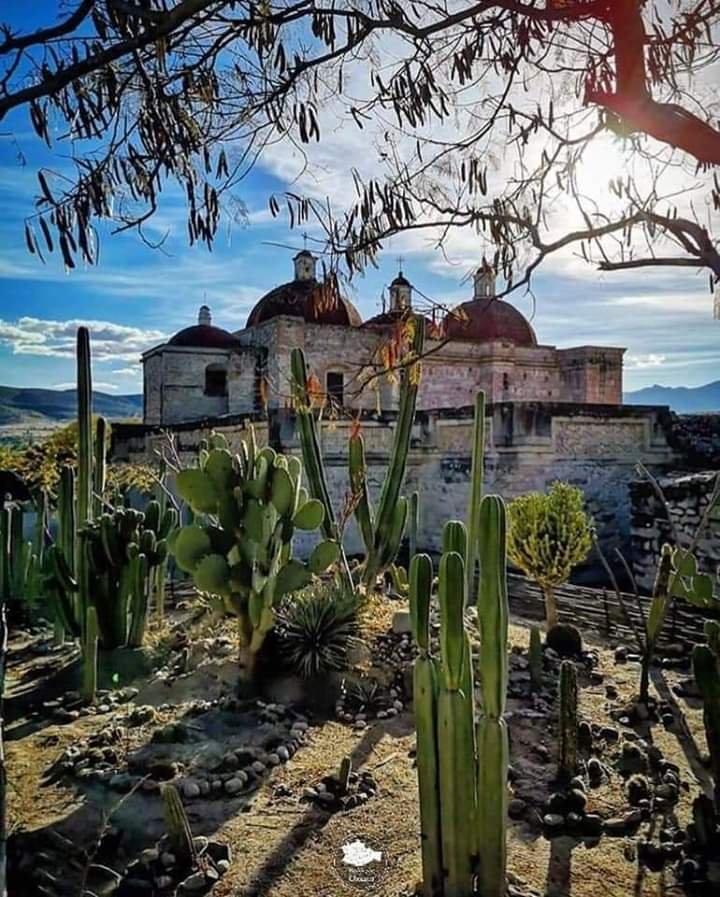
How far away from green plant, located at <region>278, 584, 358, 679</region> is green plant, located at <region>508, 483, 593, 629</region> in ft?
5.03

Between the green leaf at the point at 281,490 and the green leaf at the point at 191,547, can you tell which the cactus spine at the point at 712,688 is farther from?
the green leaf at the point at 191,547

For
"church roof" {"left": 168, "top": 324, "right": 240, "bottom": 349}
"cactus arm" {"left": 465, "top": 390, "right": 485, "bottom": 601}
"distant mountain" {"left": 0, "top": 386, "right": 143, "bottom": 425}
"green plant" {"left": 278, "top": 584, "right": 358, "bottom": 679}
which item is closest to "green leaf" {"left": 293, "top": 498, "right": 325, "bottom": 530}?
"green plant" {"left": 278, "top": 584, "right": 358, "bottom": 679}

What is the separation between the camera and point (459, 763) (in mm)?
1890

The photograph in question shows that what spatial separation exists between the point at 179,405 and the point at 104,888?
1673 centimetres

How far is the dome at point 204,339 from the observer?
1850 cm

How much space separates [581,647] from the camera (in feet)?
14.6

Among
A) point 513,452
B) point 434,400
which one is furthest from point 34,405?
point 513,452

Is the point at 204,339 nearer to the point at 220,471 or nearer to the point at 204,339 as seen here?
the point at 204,339

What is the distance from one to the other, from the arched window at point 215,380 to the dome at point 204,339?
0.58m

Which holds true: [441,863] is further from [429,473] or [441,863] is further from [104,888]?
[429,473]

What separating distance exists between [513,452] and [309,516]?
5184mm

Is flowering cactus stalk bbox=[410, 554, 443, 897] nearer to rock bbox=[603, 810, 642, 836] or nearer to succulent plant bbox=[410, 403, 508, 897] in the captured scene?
succulent plant bbox=[410, 403, 508, 897]

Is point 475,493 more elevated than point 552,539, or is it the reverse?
point 475,493

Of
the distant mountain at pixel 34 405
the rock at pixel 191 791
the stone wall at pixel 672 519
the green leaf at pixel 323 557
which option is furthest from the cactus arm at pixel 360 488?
the distant mountain at pixel 34 405
